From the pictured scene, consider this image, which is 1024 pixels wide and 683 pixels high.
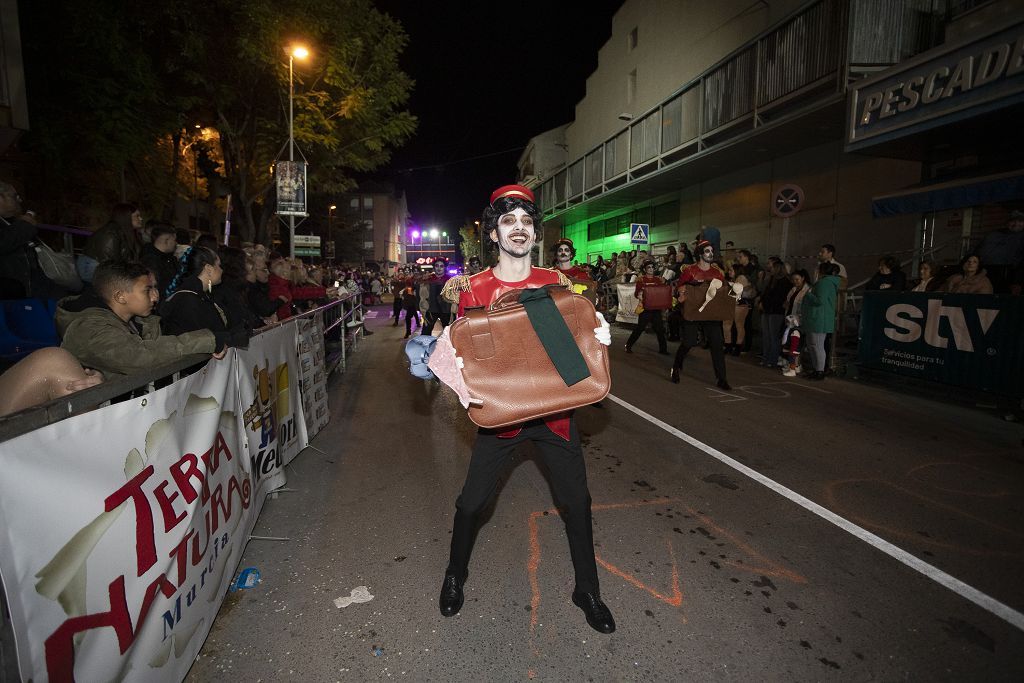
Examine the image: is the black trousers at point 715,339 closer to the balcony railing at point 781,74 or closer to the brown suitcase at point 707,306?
the brown suitcase at point 707,306

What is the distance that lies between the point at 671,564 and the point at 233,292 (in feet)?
16.4

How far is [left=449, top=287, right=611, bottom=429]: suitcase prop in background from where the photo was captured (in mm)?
2248

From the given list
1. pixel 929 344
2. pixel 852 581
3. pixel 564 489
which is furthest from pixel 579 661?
pixel 929 344

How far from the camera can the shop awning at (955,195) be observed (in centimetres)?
891

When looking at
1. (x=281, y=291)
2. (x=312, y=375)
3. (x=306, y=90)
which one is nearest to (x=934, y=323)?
(x=312, y=375)

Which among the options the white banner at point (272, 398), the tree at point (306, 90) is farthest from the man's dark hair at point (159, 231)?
the tree at point (306, 90)

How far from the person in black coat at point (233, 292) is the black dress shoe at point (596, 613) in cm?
389

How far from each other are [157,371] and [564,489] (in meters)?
2.03

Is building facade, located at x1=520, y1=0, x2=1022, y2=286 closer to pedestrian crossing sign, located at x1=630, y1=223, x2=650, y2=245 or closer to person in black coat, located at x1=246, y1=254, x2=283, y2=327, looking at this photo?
pedestrian crossing sign, located at x1=630, y1=223, x2=650, y2=245

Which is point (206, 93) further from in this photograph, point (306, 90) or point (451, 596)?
point (451, 596)

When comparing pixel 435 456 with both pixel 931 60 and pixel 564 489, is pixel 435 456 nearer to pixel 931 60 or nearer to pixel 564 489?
pixel 564 489

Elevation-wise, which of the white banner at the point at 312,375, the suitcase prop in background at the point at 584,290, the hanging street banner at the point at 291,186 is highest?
the hanging street banner at the point at 291,186

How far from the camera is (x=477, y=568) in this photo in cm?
311

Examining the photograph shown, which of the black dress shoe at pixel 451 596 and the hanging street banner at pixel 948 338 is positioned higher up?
the hanging street banner at pixel 948 338
